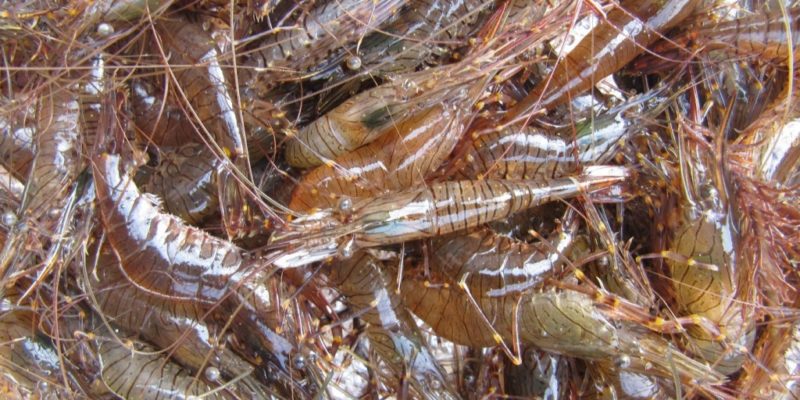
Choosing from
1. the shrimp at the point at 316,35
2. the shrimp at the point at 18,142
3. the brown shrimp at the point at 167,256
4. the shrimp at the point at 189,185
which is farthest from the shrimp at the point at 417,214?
the shrimp at the point at 18,142

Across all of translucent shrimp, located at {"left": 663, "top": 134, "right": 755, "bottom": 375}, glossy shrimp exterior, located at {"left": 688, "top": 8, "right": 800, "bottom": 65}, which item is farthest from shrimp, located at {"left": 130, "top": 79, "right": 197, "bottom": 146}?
glossy shrimp exterior, located at {"left": 688, "top": 8, "right": 800, "bottom": 65}

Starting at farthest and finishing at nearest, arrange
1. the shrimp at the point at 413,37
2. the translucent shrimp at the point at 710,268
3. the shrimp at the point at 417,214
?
the shrimp at the point at 413,37
the translucent shrimp at the point at 710,268
the shrimp at the point at 417,214

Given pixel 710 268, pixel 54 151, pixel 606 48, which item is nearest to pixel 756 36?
pixel 606 48

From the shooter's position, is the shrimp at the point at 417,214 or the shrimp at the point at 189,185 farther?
the shrimp at the point at 189,185

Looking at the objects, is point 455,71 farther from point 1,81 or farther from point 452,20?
point 1,81

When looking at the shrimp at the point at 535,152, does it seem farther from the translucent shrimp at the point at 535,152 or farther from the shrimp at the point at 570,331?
the shrimp at the point at 570,331

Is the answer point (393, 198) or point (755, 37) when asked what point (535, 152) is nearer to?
point (393, 198)

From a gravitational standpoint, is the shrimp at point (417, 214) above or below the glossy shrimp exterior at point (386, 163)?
below
